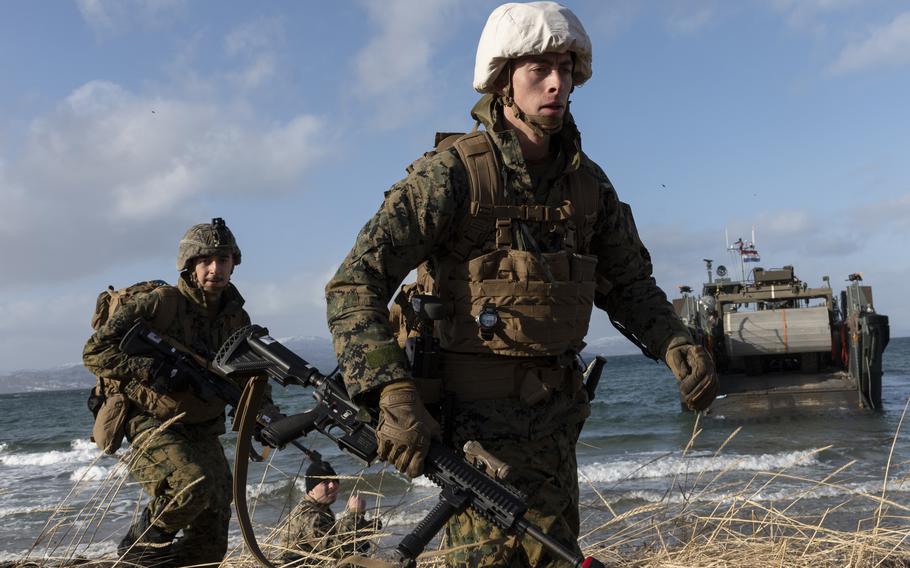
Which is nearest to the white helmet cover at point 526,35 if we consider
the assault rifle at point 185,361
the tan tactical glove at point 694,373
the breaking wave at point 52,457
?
the tan tactical glove at point 694,373

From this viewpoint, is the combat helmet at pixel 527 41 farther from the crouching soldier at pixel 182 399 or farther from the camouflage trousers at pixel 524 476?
the crouching soldier at pixel 182 399

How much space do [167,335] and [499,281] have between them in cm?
270

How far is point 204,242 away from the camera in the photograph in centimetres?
452

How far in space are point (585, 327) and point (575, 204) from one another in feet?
1.19

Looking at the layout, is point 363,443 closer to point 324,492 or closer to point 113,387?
point 113,387

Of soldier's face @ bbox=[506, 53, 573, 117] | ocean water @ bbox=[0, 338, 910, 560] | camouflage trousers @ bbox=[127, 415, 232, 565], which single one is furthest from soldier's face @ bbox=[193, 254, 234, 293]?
soldier's face @ bbox=[506, 53, 573, 117]

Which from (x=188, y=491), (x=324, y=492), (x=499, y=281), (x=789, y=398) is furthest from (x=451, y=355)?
(x=789, y=398)

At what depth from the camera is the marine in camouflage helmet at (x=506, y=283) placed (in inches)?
85.5

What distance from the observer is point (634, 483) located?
10.2m

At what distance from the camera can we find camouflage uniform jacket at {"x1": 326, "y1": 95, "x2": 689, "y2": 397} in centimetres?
209

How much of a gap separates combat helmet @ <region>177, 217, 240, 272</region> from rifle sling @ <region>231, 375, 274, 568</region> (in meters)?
1.95

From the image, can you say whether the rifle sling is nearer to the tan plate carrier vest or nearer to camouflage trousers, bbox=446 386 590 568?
camouflage trousers, bbox=446 386 590 568

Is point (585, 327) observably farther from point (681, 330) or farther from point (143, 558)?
point (143, 558)

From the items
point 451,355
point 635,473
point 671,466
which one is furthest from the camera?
point 671,466
